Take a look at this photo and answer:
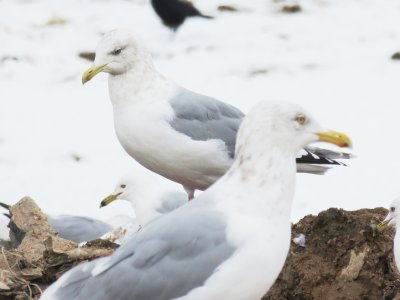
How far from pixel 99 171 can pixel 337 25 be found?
3820 mm

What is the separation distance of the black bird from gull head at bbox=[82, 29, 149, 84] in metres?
5.48

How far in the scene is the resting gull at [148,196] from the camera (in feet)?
21.9

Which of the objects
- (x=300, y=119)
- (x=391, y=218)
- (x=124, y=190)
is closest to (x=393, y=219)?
(x=391, y=218)

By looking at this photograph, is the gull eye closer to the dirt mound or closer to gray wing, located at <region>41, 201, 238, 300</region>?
the dirt mound

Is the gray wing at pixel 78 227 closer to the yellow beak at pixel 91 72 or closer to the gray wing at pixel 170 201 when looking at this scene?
the gray wing at pixel 170 201

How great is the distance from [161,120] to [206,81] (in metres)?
4.37

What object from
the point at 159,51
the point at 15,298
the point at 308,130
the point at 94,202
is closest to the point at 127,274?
the point at 308,130

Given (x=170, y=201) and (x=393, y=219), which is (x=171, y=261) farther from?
(x=170, y=201)

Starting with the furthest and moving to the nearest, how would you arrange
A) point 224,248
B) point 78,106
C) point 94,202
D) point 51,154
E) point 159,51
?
point 159,51 < point 78,106 < point 51,154 < point 94,202 < point 224,248

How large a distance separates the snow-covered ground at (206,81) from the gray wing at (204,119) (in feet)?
5.54

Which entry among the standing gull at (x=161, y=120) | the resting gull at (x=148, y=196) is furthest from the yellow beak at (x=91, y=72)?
the resting gull at (x=148, y=196)

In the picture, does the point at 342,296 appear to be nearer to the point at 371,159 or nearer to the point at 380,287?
the point at 380,287

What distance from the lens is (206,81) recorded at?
10.1 m

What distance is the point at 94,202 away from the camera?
318 inches
